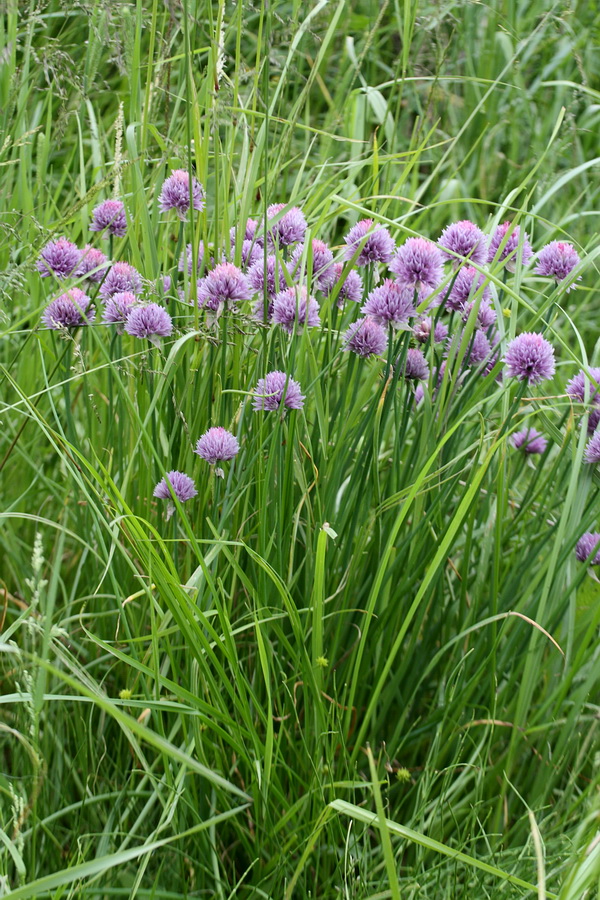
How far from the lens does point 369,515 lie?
51.0 inches

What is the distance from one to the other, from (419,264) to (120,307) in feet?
1.42

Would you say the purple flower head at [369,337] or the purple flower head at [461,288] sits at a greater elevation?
the purple flower head at [461,288]

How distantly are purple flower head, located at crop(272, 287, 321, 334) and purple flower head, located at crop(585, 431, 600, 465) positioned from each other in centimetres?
41

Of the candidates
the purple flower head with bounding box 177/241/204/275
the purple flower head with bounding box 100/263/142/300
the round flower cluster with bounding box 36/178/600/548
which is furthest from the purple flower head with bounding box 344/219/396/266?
the purple flower head with bounding box 100/263/142/300

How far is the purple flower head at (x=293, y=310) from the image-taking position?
1185 millimetres

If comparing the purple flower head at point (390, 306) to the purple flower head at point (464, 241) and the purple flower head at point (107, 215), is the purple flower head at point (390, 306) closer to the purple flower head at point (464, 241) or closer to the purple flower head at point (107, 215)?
the purple flower head at point (464, 241)

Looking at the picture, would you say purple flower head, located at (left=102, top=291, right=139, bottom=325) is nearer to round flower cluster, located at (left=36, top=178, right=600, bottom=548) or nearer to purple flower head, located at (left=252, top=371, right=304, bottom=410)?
round flower cluster, located at (left=36, top=178, right=600, bottom=548)

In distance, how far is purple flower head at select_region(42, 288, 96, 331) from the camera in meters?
1.29

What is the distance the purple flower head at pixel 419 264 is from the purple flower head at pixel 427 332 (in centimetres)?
8

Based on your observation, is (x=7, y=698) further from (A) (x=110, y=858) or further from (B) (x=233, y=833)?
(B) (x=233, y=833)

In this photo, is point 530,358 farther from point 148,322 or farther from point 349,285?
point 148,322

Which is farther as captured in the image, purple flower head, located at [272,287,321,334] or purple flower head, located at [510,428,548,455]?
purple flower head, located at [510,428,548,455]

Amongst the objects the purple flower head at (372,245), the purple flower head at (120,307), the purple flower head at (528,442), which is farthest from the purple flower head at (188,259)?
the purple flower head at (528,442)

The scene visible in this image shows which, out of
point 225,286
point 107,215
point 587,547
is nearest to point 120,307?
point 225,286
